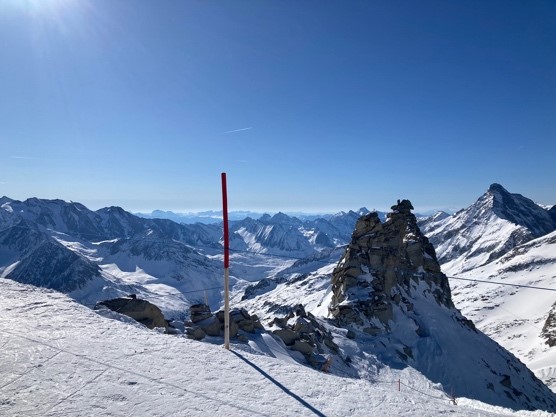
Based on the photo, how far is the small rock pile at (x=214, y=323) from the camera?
24203mm

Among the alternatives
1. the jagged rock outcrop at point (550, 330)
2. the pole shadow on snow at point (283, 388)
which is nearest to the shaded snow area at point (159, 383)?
the pole shadow on snow at point (283, 388)

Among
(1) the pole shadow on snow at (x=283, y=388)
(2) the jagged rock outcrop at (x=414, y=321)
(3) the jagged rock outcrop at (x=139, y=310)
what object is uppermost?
(1) the pole shadow on snow at (x=283, y=388)

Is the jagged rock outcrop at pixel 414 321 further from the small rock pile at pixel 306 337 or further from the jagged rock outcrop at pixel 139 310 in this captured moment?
the jagged rock outcrop at pixel 139 310

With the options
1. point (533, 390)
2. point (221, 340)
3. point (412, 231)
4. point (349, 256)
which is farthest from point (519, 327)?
point (221, 340)

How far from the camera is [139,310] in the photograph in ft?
83.2

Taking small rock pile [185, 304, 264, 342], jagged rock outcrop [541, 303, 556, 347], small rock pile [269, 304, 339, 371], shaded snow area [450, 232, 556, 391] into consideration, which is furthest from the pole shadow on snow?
jagged rock outcrop [541, 303, 556, 347]

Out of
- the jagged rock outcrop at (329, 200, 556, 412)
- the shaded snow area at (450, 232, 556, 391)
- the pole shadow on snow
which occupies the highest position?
the pole shadow on snow

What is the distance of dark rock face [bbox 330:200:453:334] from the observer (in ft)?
163

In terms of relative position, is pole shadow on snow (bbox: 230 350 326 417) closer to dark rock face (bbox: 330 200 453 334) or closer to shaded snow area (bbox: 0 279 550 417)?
shaded snow area (bbox: 0 279 550 417)

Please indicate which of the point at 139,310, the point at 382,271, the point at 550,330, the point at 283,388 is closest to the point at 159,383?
the point at 283,388

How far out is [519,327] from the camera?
457ft

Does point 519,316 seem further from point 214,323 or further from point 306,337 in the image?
point 214,323

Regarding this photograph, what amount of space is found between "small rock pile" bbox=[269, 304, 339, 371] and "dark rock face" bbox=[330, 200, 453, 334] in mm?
11211

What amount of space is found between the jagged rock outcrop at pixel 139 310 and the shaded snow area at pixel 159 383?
16447 millimetres
